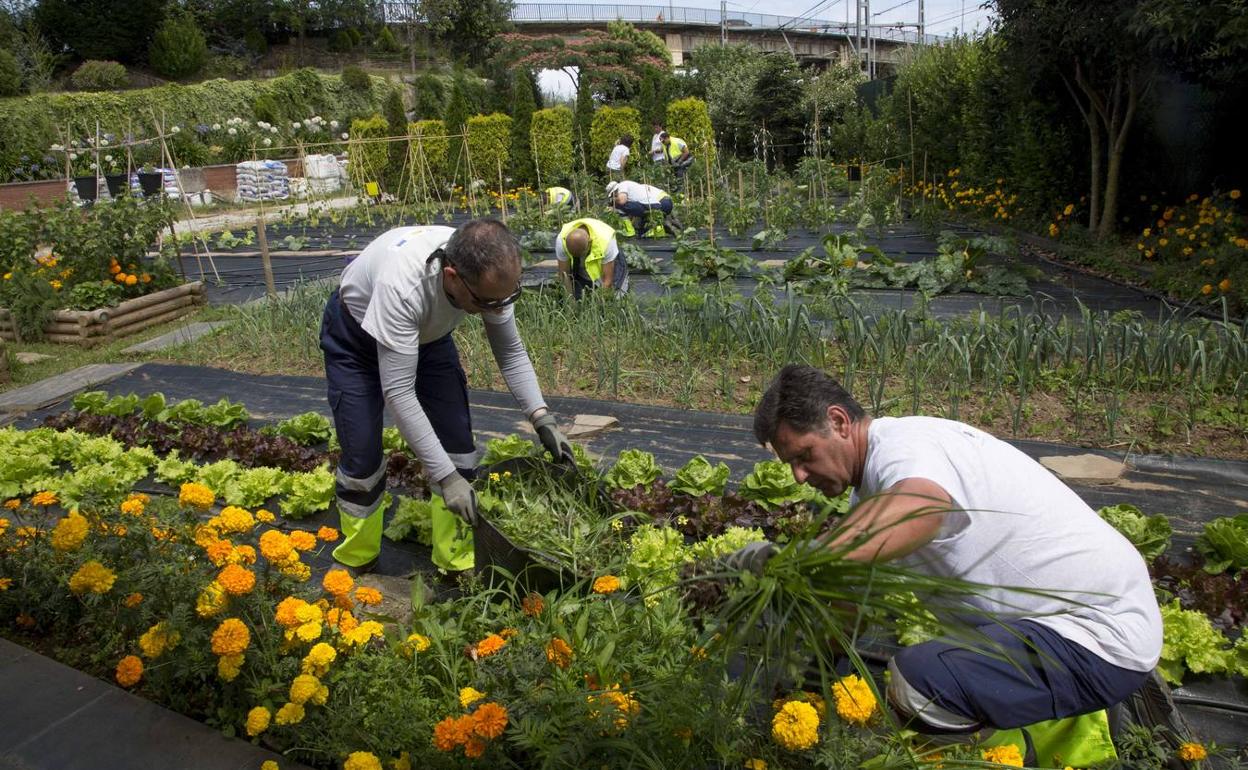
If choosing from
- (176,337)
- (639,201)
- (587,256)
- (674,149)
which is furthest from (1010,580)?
(674,149)

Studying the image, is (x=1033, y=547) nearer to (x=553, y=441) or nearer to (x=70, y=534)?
(x=553, y=441)

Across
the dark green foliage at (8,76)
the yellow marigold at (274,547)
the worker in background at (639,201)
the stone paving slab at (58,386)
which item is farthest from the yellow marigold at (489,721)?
the dark green foliage at (8,76)

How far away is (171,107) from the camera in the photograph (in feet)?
79.1

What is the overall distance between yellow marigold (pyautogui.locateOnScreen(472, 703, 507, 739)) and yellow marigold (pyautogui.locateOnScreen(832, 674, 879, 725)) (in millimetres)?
647

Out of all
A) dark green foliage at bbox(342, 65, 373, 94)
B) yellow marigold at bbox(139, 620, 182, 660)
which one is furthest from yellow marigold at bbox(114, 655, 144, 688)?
dark green foliage at bbox(342, 65, 373, 94)

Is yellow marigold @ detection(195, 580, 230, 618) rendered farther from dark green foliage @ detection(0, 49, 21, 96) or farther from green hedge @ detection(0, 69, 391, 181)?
dark green foliage @ detection(0, 49, 21, 96)

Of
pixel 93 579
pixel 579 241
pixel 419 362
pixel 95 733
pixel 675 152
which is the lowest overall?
pixel 95 733

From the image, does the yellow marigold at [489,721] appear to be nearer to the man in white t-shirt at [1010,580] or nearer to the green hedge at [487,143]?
the man in white t-shirt at [1010,580]

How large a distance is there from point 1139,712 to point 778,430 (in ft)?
3.69

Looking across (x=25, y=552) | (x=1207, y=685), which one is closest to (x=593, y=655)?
(x=1207, y=685)

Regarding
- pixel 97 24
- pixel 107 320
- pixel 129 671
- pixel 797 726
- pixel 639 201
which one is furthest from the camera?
pixel 97 24

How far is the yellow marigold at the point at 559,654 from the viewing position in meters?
1.86

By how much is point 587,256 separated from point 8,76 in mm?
25959

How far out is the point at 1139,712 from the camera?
204cm
